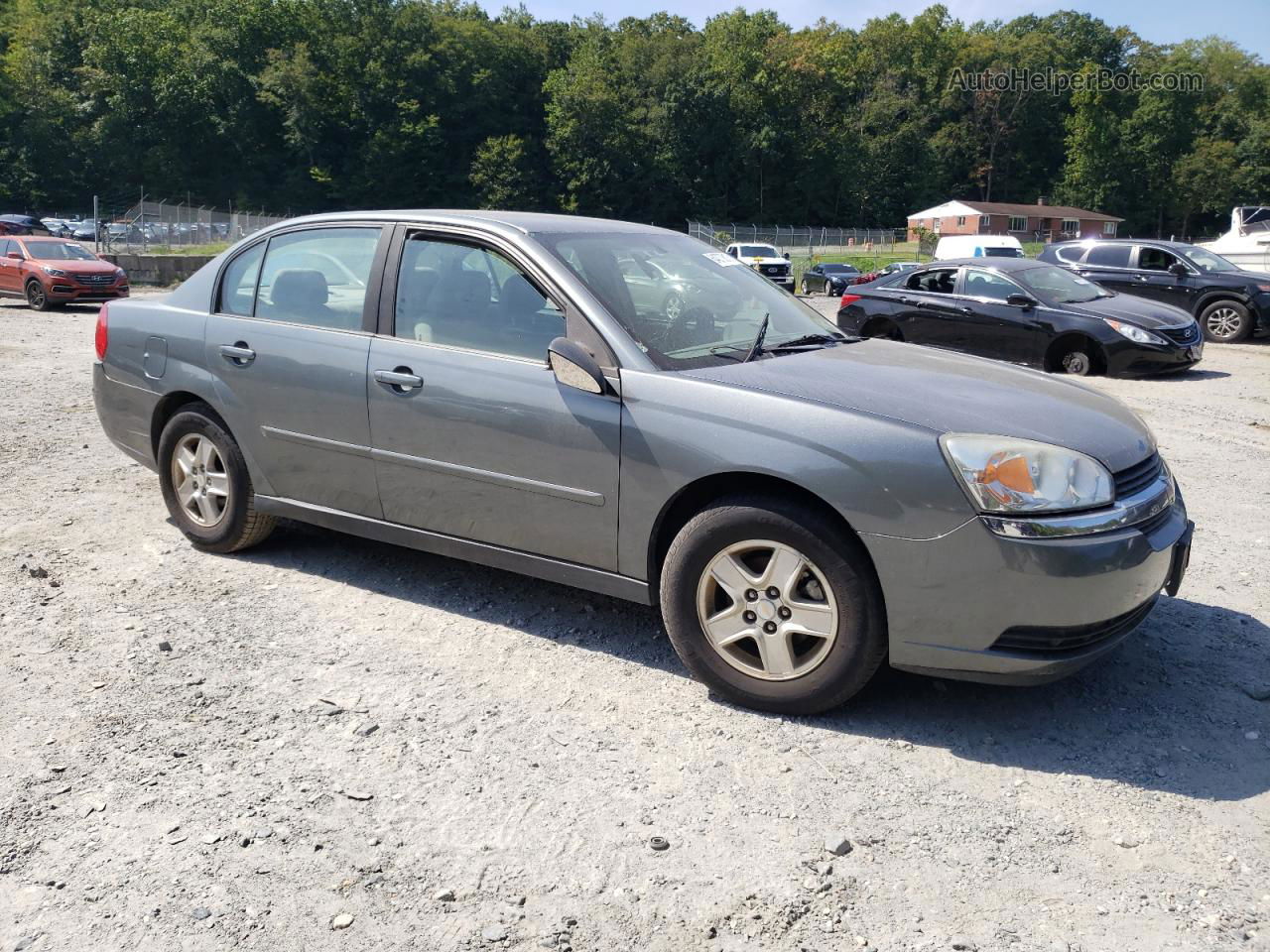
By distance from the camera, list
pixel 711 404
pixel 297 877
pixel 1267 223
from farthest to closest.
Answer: pixel 1267 223, pixel 711 404, pixel 297 877

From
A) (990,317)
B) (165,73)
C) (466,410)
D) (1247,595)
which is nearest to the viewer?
(466,410)

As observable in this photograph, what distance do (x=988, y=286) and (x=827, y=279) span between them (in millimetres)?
24745

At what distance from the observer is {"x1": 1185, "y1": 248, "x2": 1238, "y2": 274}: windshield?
55.9ft

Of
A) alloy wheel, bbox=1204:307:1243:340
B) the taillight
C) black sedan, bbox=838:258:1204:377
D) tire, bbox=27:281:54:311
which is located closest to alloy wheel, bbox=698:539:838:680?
the taillight

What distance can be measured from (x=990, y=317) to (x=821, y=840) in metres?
10.7

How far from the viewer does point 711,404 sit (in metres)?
3.61

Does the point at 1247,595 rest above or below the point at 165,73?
below

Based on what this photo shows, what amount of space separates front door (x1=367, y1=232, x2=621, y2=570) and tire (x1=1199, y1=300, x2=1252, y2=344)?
15.8m

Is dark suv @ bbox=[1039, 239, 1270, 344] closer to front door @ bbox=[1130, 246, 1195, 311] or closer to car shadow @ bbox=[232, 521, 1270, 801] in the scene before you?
front door @ bbox=[1130, 246, 1195, 311]

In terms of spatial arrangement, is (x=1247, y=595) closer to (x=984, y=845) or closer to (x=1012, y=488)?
(x=1012, y=488)

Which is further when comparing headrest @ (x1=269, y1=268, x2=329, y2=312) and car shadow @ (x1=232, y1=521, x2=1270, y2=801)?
headrest @ (x1=269, y1=268, x2=329, y2=312)

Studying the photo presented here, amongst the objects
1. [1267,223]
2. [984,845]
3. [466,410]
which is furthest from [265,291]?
[1267,223]

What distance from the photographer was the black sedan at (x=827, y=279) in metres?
36.7

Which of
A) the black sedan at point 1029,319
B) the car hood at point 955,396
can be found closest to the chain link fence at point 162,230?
the black sedan at point 1029,319
